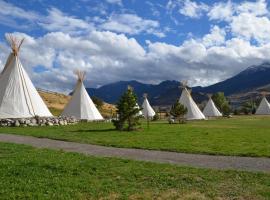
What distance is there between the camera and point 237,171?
14469 millimetres

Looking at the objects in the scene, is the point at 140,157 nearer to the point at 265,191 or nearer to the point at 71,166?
the point at 71,166

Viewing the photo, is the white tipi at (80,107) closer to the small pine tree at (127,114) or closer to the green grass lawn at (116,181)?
the small pine tree at (127,114)

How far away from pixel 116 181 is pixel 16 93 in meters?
31.3

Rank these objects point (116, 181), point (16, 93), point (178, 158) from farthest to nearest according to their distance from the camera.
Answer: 1. point (16, 93)
2. point (178, 158)
3. point (116, 181)

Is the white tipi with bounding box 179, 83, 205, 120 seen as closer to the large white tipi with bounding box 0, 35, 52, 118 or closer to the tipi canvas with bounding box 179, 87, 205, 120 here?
the tipi canvas with bounding box 179, 87, 205, 120

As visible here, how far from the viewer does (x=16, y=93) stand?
41812 mm

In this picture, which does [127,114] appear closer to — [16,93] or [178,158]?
[16,93]

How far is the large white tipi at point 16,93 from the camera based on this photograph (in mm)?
41094

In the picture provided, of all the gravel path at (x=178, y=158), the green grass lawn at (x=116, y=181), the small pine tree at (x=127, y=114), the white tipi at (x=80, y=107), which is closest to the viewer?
the green grass lawn at (x=116, y=181)

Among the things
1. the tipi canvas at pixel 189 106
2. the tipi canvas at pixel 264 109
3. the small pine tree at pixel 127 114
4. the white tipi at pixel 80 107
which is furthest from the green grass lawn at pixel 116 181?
the tipi canvas at pixel 264 109

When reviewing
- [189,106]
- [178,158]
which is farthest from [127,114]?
[189,106]

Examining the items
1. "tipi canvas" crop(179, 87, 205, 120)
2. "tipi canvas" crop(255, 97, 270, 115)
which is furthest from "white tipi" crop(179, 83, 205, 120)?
"tipi canvas" crop(255, 97, 270, 115)

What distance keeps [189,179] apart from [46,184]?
453cm

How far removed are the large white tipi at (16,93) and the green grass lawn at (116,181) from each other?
25.4 metres
